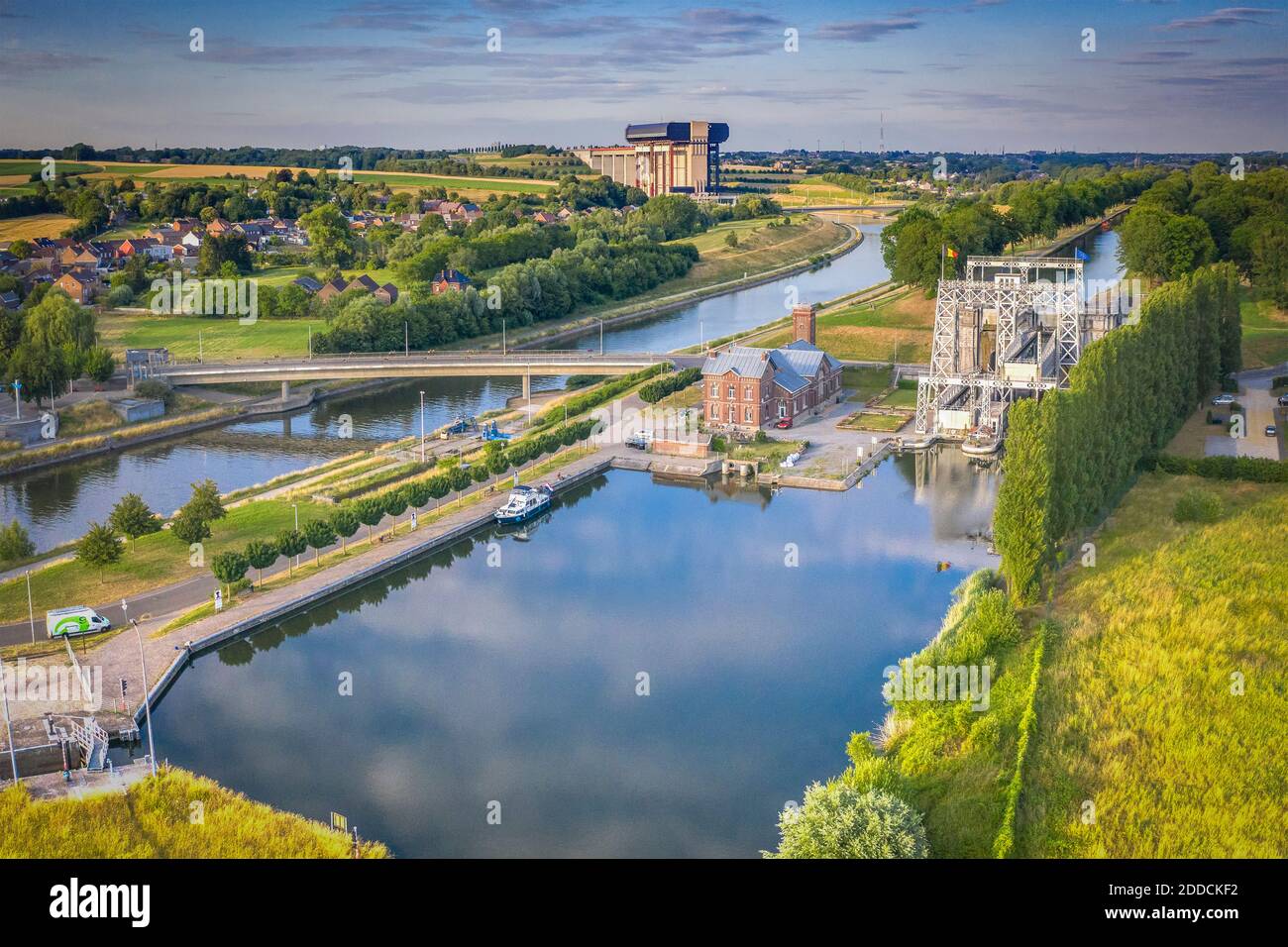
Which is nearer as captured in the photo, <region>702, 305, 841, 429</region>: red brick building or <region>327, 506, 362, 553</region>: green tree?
<region>327, 506, 362, 553</region>: green tree

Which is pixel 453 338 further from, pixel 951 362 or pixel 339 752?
pixel 339 752

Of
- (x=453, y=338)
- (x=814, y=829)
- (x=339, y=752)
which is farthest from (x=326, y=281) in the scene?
(x=814, y=829)

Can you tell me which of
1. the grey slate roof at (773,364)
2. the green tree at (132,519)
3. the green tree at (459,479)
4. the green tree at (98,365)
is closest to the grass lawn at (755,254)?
the grey slate roof at (773,364)

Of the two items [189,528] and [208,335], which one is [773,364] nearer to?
[189,528]

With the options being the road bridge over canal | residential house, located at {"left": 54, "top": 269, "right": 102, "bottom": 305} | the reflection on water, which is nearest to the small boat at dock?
the reflection on water

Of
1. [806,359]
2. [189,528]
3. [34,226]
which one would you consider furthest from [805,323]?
[34,226]

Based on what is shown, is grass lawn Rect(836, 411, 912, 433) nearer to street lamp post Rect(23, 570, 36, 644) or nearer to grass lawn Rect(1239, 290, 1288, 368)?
grass lawn Rect(1239, 290, 1288, 368)
